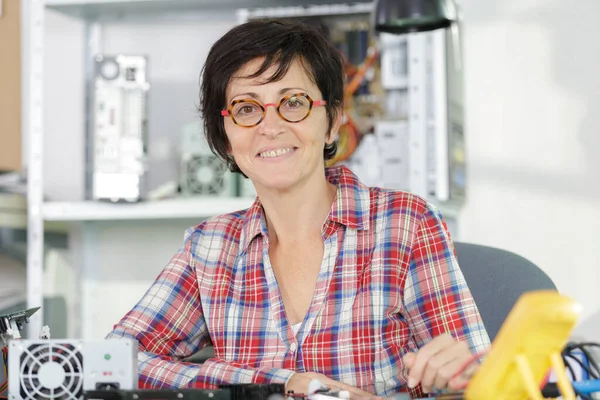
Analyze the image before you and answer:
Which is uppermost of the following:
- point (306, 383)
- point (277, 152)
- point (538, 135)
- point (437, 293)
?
point (538, 135)

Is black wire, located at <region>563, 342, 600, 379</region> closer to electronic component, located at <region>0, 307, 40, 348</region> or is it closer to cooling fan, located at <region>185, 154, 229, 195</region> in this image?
electronic component, located at <region>0, 307, 40, 348</region>

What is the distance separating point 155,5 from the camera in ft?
8.98

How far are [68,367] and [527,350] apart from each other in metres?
0.49

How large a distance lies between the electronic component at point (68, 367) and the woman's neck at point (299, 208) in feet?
2.10

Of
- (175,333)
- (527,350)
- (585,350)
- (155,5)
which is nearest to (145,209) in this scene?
(155,5)

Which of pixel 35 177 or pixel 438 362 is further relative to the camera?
pixel 35 177

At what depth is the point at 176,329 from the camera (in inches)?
56.4

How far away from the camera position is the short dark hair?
56.1 inches

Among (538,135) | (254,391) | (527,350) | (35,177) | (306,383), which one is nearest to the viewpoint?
(527,350)

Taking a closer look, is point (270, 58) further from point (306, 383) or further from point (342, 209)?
point (306, 383)

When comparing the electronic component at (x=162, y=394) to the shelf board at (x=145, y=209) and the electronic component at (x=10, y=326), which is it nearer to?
the electronic component at (x=10, y=326)

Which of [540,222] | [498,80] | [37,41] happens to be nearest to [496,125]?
[498,80]

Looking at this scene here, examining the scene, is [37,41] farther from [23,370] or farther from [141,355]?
[23,370]

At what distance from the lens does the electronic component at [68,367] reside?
2.81 feet
